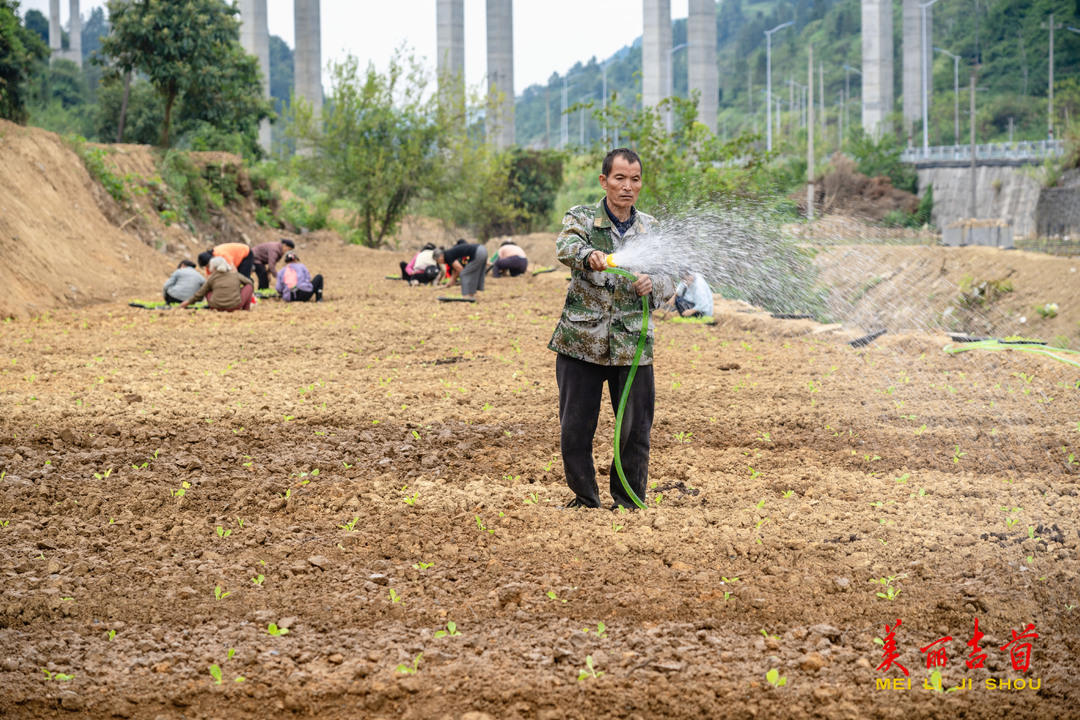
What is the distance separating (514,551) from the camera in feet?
15.1

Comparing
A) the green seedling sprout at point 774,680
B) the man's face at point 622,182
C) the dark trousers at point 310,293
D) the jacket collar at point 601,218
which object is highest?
the man's face at point 622,182

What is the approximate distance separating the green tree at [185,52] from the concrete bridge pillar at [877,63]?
35.9 m

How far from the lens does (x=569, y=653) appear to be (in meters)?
3.55

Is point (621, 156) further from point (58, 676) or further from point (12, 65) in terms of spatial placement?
point (12, 65)

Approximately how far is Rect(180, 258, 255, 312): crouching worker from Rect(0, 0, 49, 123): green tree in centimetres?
1170

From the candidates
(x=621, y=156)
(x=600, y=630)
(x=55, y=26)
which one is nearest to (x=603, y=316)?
(x=621, y=156)

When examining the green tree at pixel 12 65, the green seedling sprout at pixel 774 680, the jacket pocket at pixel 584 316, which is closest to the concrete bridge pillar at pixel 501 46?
the green tree at pixel 12 65

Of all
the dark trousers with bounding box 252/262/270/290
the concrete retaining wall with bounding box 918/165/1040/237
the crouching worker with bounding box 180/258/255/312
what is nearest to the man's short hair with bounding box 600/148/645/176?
the crouching worker with bounding box 180/258/255/312

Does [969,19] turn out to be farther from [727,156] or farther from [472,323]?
[472,323]

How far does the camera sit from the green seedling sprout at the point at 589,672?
3375mm

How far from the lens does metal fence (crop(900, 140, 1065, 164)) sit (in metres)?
48.6

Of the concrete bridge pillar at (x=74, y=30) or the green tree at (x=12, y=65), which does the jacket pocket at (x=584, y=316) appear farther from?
the concrete bridge pillar at (x=74, y=30)

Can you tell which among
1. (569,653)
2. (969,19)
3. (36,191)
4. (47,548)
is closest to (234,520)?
(47,548)

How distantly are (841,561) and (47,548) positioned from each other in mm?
3718
